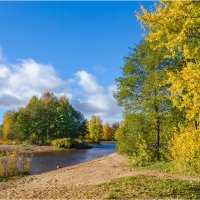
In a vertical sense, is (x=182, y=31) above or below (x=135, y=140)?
above

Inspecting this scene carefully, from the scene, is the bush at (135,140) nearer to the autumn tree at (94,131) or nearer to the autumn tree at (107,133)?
the autumn tree at (94,131)

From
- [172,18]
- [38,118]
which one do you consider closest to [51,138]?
[38,118]

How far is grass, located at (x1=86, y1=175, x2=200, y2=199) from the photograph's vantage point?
1195 centimetres

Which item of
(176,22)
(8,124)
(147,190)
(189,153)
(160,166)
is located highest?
(8,124)

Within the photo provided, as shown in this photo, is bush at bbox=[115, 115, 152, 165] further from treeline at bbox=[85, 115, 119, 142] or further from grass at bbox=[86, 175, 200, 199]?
treeline at bbox=[85, 115, 119, 142]

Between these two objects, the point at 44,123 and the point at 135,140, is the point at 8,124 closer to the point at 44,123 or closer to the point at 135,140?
the point at 44,123

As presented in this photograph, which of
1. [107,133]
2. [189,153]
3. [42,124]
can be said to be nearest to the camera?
[189,153]

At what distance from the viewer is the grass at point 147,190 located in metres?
12.0

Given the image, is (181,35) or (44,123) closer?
(181,35)

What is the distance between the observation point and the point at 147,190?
42.2 ft

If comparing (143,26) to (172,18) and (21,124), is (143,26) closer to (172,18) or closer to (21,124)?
(172,18)

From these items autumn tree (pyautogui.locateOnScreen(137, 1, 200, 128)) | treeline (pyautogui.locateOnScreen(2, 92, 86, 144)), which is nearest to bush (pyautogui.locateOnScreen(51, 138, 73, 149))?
treeline (pyautogui.locateOnScreen(2, 92, 86, 144))

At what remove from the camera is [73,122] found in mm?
80250

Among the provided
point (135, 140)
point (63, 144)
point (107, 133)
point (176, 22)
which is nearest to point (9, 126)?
point (63, 144)
